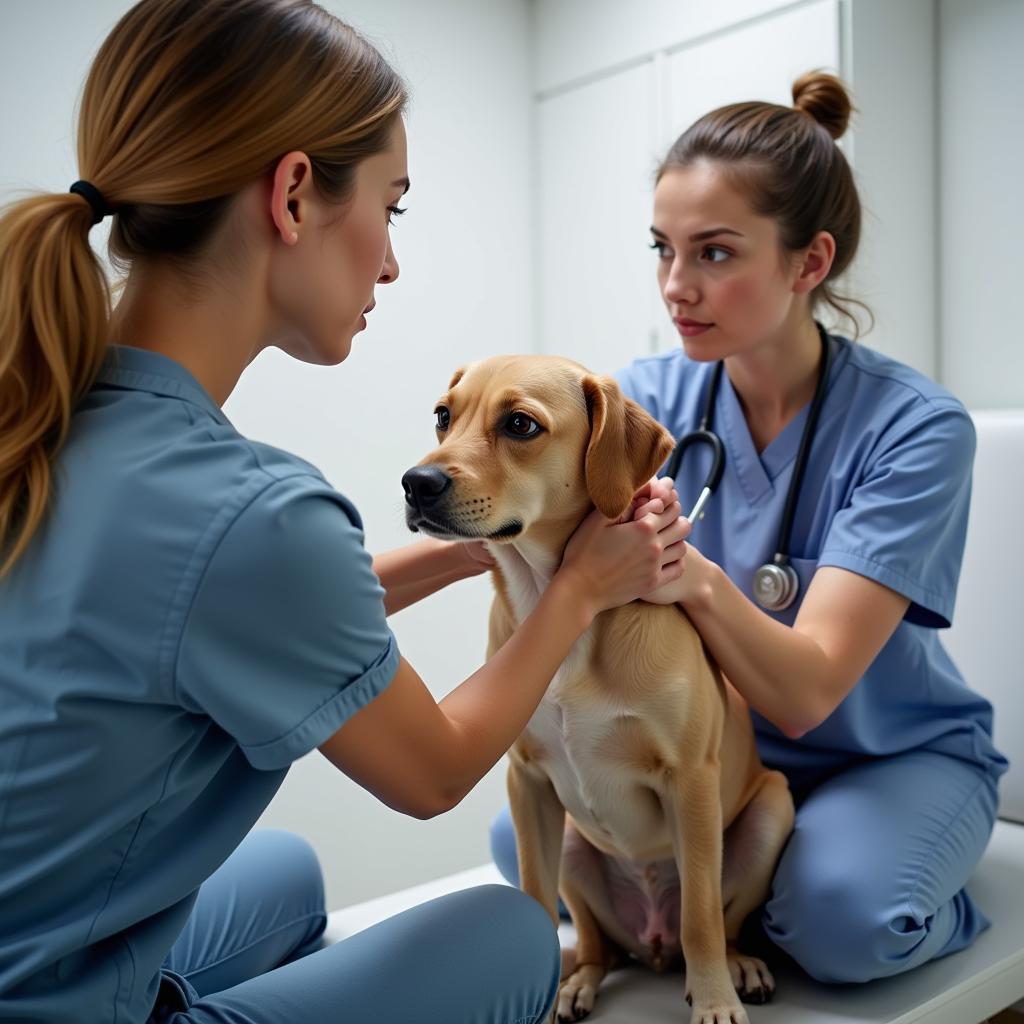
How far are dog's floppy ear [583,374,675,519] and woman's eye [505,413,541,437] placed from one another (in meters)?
0.06

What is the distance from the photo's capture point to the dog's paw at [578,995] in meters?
1.28

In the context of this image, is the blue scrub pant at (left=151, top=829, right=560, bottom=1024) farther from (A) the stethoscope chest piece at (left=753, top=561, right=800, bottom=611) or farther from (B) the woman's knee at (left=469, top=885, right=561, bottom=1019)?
(A) the stethoscope chest piece at (left=753, top=561, right=800, bottom=611)

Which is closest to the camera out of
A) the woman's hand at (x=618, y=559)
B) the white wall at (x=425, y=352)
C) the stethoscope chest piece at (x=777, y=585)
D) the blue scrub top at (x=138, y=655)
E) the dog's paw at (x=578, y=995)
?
the blue scrub top at (x=138, y=655)

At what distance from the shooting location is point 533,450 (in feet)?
3.95

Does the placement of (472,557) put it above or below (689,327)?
below

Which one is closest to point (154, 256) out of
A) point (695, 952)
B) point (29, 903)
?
point (29, 903)

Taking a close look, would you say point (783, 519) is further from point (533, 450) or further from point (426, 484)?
point (426, 484)

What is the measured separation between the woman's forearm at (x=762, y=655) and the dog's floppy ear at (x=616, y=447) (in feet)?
0.50

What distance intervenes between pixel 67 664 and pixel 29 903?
0.19 meters

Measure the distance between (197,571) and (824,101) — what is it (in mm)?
1346

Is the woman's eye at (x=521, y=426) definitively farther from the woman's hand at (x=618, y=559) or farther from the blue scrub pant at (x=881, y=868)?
the blue scrub pant at (x=881, y=868)

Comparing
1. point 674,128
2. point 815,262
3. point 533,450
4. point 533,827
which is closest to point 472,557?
point 533,450

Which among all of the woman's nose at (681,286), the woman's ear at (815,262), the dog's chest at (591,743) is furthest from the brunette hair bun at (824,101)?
the dog's chest at (591,743)

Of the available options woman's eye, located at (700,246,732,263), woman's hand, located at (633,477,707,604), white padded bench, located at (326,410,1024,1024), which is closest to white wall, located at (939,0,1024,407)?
white padded bench, located at (326,410,1024,1024)
